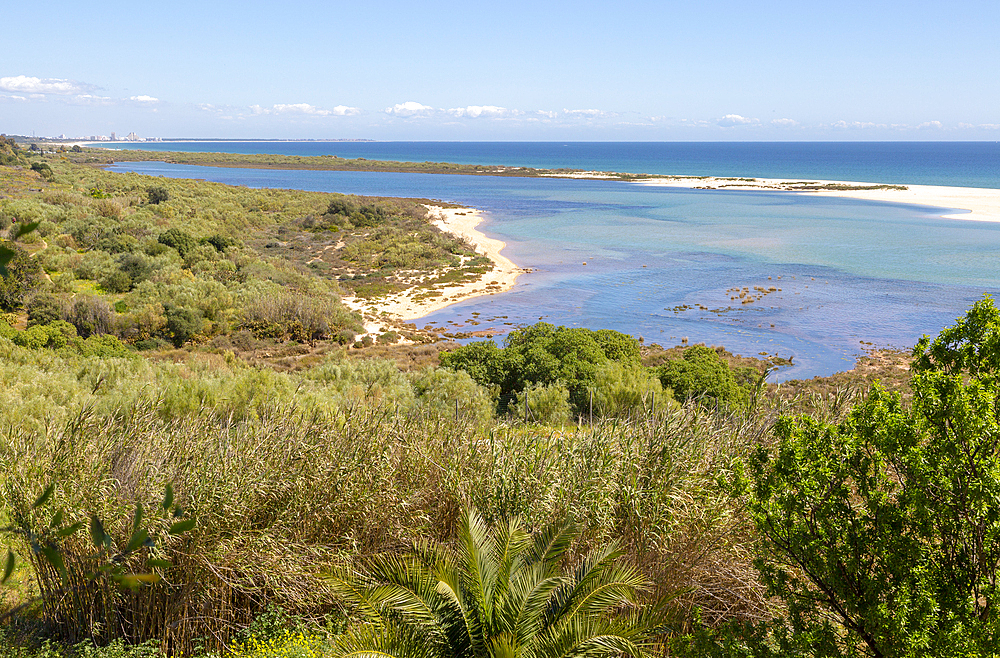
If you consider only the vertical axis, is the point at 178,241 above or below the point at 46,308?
above

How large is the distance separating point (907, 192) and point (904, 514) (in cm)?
10680

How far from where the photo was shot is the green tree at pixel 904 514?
426 cm

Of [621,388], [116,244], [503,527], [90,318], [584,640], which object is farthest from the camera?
[116,244]

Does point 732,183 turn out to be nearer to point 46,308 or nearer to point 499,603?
point 46,308

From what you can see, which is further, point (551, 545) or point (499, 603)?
point (551, 545)

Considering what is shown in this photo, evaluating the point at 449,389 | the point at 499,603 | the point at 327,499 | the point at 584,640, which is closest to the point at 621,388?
the point at 449,389

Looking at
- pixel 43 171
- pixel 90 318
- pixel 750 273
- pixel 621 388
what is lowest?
pixel 621 388

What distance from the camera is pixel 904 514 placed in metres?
4.66

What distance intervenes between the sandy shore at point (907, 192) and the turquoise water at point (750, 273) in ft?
15.4

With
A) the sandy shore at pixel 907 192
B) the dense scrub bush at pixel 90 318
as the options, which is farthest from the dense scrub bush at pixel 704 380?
the sandy shore at pixel 907 192

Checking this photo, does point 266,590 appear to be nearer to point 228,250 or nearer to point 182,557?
point 182,557

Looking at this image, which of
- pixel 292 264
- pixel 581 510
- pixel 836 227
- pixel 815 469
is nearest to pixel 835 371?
pixel 581 510

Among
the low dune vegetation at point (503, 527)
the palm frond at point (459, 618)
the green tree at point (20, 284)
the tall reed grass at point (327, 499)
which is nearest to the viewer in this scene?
the low dune vegetation at point (503, 527)

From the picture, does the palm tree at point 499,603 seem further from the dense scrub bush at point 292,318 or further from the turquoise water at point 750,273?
the dense scrub bush at point 292,318
